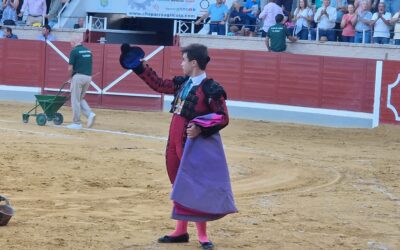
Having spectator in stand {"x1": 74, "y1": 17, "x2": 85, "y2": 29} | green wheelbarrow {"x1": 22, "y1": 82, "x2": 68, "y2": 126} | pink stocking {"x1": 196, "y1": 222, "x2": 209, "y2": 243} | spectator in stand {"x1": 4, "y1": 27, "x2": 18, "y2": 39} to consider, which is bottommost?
pink stocking {"x1": 196, "y1": 222, "x2": 209, "y2": 243}

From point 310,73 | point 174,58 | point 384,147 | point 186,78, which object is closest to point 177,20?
point 174,58

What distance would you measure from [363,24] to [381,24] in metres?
0.38

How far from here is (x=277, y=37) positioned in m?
19.1

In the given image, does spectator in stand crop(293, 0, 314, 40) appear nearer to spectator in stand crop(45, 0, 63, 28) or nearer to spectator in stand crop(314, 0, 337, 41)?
spectator in stand crop(314, 0, 337, 41)

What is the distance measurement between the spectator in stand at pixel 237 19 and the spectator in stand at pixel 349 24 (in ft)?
8.16

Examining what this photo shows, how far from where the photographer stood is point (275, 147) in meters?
14.0

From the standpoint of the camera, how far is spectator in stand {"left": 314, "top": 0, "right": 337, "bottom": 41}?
19500 millimetres

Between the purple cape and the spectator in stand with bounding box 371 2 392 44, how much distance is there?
12.9 meters

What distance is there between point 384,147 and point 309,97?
389 cm

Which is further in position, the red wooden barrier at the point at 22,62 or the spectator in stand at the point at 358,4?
the red wooden barrier at the point at 22,62

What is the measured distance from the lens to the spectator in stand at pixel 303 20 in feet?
65.1

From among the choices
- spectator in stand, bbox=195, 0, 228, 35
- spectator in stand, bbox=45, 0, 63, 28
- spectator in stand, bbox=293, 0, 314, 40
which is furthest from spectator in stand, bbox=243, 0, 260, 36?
spectator in stand, bbox=45, 0, 63, 28

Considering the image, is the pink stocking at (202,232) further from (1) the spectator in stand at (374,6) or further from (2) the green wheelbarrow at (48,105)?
(1) the spectator in stand at (374,6)

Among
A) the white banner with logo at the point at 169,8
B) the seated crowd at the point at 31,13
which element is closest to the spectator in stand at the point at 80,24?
the seated crowd at the point at 31,13
